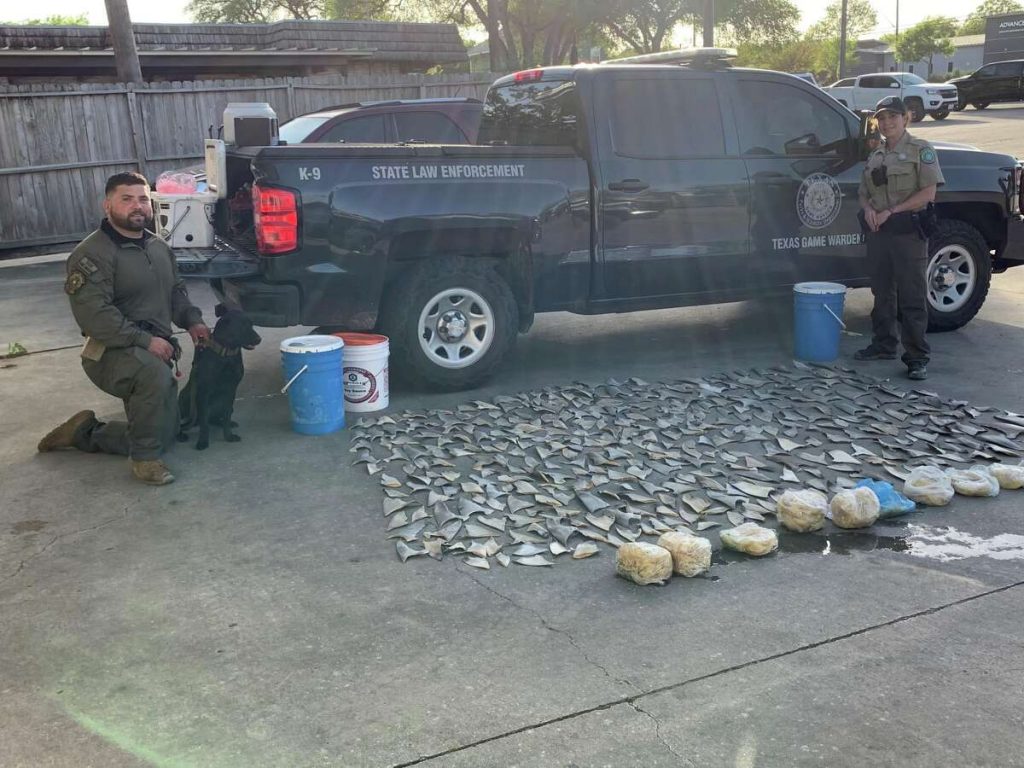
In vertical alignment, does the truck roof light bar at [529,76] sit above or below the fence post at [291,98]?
below

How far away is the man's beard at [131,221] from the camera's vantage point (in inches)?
213

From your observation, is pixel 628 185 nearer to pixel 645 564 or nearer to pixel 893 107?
pixel 893 107

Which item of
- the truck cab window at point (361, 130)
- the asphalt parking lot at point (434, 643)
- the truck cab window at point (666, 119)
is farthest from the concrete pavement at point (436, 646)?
the truck cab window at point (361, 130)

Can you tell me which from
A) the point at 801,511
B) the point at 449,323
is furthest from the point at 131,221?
the point at 801,511

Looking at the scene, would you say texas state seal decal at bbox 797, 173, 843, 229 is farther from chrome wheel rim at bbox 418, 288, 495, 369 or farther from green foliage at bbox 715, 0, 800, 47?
green foliage at bbox 715, 0, 800, 47

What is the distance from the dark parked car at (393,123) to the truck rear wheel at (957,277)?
15.5 feet

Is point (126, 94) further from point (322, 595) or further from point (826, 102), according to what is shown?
point (322, 595)

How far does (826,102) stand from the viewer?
793 cm

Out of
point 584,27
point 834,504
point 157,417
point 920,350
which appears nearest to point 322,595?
point 157,417

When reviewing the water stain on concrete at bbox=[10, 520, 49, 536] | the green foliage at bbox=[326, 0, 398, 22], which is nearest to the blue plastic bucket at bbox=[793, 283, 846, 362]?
the water stain on concrete at bbox=[10, 520, 49, 536]

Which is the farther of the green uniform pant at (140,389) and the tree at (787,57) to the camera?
the tree at (787,57)

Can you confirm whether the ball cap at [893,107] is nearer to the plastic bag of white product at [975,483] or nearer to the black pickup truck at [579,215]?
the black pickup truck at [579,215]

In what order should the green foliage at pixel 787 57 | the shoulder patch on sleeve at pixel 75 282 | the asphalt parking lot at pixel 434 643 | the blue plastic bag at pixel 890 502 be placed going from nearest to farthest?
1. the asphalt parking lot at pixel 434 643
2. the blue plastic bag at pixel 890 502
3. the shoulder patch on sleeve at pixel 75 282
4. the green foliage at pixel 787 57

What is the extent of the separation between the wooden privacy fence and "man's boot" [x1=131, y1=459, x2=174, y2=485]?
10.7 m
